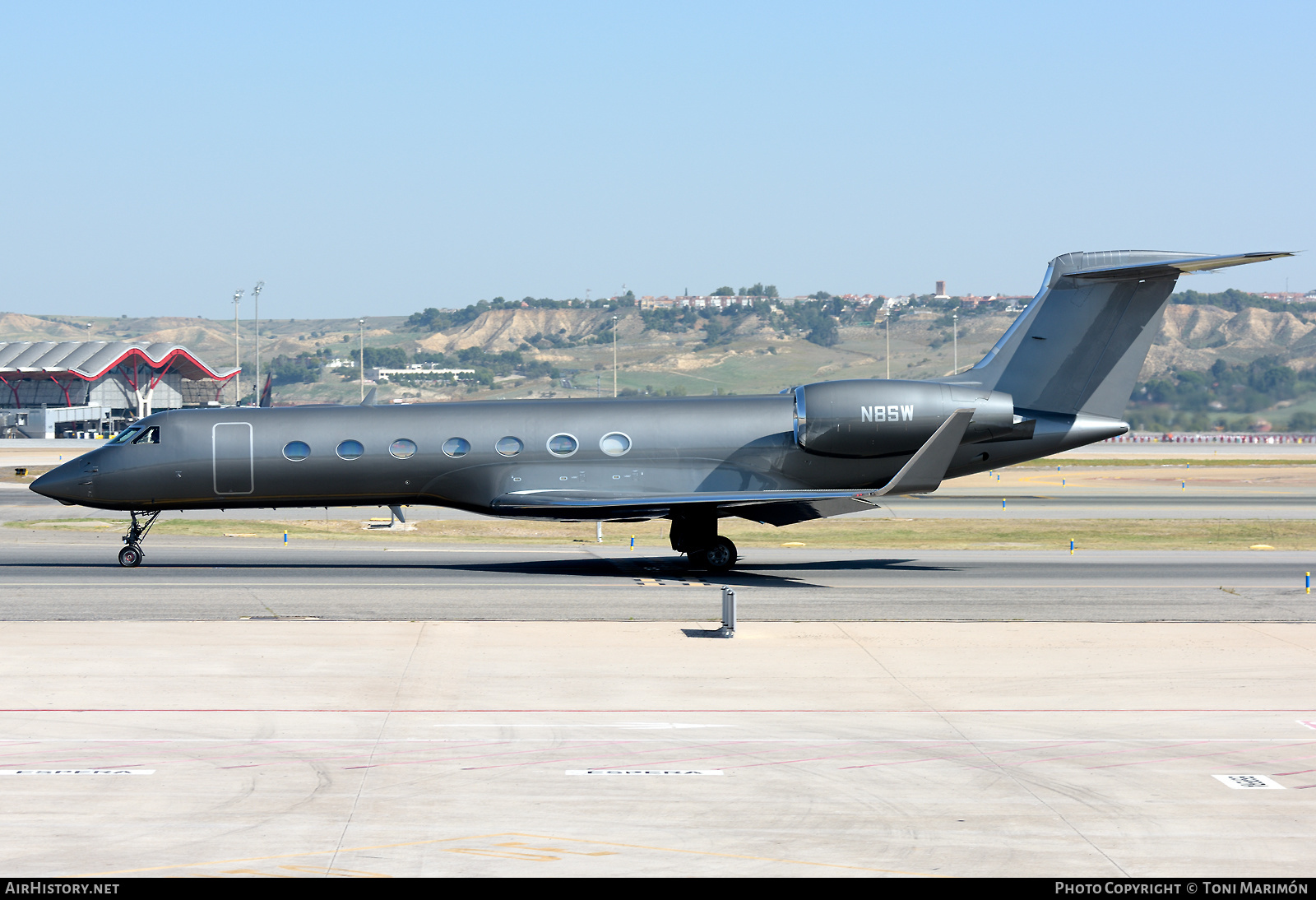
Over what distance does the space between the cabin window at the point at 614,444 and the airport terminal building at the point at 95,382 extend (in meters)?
100

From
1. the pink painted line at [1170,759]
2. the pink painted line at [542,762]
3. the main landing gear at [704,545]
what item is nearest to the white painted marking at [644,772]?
the pink painted line at [542,762]

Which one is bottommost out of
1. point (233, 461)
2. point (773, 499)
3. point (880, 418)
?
point (773, 499)

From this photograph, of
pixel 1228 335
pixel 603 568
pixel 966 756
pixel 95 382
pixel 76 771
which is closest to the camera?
pixel 76 771

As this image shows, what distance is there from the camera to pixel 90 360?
122312 mm

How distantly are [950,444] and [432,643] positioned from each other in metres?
10.9

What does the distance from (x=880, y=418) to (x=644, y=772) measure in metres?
15.6

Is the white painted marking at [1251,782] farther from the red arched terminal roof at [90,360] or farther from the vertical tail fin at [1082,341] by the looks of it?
the red arched terminal roof at [90,360]

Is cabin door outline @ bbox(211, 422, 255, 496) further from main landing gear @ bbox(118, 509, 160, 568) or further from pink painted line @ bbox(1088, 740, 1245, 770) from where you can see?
pink painted line @ bbox(1088, 740, 1245, 770)

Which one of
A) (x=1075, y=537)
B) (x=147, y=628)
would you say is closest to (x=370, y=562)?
(x=147, y=628)

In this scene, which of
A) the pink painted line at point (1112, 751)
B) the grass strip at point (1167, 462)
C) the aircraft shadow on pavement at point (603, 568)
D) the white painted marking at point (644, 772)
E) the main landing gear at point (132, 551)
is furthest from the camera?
the grass strip at point (1167, 462)

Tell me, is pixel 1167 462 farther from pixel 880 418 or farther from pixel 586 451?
pixel 586 451

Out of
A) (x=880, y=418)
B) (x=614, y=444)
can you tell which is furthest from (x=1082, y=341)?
(x=614, y=444)

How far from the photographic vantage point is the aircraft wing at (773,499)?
23.1 m
